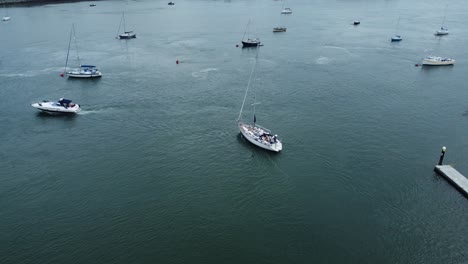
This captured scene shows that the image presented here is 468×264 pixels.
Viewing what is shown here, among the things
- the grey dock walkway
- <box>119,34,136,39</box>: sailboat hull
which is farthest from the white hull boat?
<box>119,34,136,39</box>: sailboat hull

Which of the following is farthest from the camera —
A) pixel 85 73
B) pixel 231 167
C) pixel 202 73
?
pixel 202 73

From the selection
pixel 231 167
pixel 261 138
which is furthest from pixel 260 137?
pixel 231 167

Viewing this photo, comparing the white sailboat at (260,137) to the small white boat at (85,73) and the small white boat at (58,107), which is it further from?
the small white boat at (85,73)

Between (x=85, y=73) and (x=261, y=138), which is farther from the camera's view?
(x=85, y=73)

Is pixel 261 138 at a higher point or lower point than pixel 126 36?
lower

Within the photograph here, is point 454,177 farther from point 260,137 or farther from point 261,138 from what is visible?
point 260,137

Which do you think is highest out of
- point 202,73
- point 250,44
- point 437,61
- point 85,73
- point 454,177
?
point 437,61
